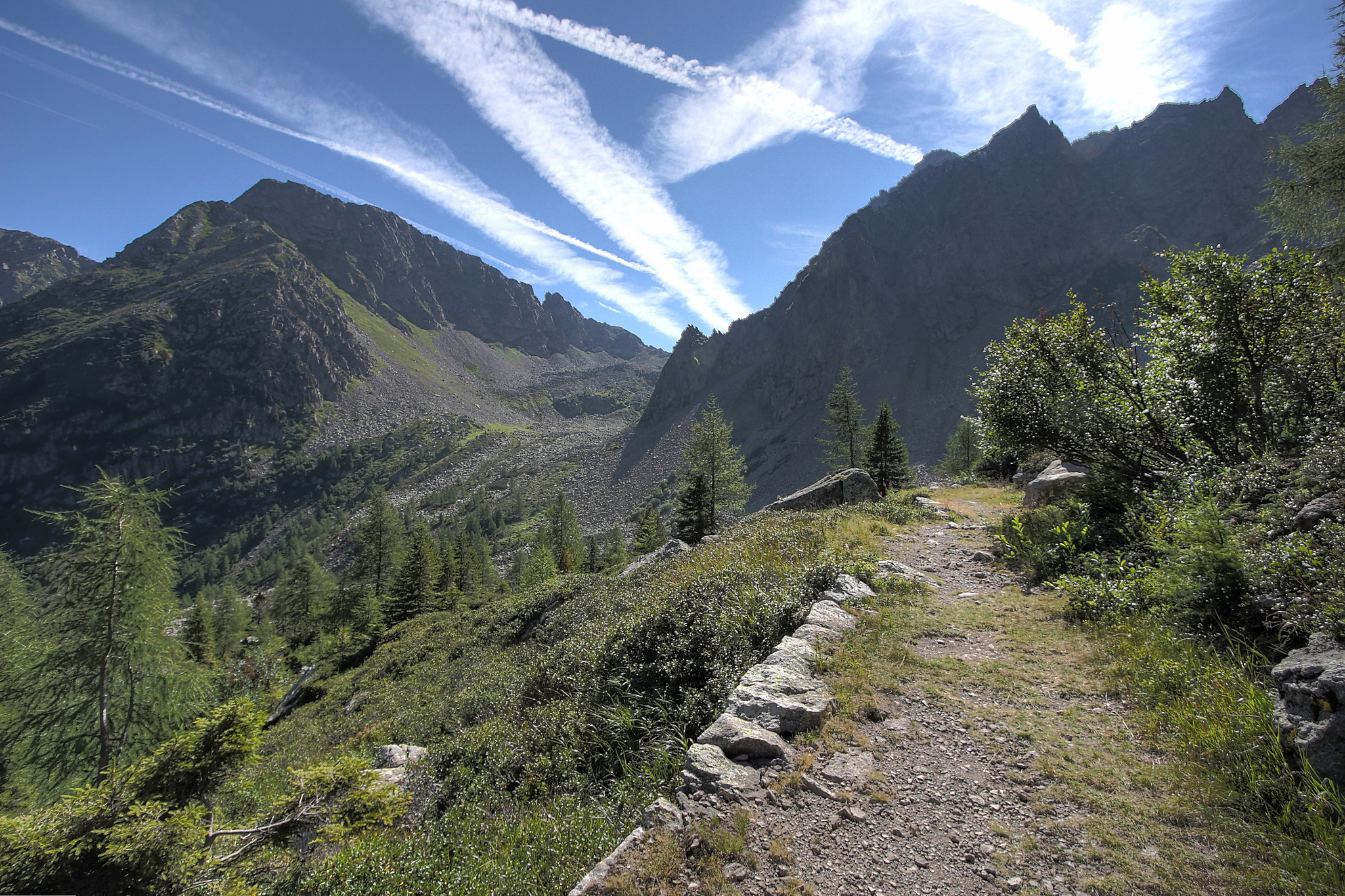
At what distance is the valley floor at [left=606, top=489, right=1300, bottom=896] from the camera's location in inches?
136

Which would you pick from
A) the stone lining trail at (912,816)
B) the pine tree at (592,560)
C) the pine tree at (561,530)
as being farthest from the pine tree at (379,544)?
the stone lining trail at (912,816)

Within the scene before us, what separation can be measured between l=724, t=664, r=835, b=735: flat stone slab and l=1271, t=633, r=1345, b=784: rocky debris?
3.59 metres

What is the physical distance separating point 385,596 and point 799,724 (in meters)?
42.4

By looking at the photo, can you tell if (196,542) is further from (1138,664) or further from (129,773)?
(1138,664)

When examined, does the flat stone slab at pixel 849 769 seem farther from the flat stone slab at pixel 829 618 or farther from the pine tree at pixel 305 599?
the pine tree at pixel 305 599

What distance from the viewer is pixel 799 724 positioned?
17.8 ft

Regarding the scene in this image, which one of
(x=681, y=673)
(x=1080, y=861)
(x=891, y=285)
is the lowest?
(x=681, y=673)

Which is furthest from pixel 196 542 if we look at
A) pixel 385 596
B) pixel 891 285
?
pixel 891 285

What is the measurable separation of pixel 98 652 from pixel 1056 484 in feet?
82.5

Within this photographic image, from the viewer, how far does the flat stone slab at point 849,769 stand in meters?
4.65

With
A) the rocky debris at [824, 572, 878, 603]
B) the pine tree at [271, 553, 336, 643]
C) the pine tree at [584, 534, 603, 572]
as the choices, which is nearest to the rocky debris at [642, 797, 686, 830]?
the rocky debris at [824, 572, 878, 603]

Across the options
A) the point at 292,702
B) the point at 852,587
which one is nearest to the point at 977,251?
the point at 852,587

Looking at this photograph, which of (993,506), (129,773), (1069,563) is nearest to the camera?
(129,773)

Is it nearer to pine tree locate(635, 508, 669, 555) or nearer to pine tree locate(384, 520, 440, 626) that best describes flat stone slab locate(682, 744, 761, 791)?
pine tree locate(635, 508, 669, 555)
